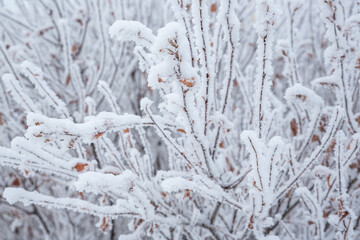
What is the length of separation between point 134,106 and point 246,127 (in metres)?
1.70

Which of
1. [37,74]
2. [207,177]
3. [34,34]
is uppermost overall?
[34,34]

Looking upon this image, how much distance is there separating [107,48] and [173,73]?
1.79m

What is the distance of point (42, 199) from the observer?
1.25 metres

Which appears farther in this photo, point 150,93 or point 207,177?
point 150,93

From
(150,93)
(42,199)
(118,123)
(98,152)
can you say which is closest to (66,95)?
(150,93)

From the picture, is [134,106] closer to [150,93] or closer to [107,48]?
[150,93]

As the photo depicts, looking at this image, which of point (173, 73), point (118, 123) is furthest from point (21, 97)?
point (173, 73)

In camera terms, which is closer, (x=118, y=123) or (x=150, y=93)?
(x=118, y=123)

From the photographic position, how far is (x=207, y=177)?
119 cm

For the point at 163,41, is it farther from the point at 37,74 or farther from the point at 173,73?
the point at 37,74

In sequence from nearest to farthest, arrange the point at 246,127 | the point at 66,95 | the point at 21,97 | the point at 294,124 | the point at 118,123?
the point at 118,123, the point at 21,97, the point at 246,127, the point at 294,124, the point at 66,95

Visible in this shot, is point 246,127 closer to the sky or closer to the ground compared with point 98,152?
closer to the sky

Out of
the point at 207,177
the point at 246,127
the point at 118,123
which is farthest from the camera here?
the point at 246,127

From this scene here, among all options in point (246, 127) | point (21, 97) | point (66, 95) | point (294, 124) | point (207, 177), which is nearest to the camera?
point (207, 177)
